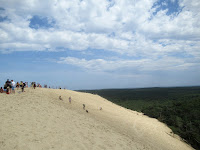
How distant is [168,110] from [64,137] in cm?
3741

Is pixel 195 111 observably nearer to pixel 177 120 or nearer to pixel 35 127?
pixel 177 120

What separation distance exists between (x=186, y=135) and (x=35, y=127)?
2903 cm

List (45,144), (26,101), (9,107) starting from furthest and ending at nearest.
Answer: (26,101) < (9,107) < (45,144)

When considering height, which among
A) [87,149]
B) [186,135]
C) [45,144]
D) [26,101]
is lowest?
[186,135]

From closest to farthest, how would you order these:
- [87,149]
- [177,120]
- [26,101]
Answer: [87,149] → [26,101] → [177,120]

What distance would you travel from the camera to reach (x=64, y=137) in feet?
36.2

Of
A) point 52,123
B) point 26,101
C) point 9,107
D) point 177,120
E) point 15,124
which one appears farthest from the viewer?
point 177,120

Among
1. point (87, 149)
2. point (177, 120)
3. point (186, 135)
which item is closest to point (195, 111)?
point (177, 120)

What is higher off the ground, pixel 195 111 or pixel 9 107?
pixel 9 107

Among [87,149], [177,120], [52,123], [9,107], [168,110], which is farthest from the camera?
[168,110]

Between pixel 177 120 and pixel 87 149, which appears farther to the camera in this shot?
pixel 177 120

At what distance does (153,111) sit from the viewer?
137ft

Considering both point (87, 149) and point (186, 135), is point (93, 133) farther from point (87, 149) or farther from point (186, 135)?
point (186, 135)

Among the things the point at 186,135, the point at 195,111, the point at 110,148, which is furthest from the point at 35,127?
the point at 195,111
